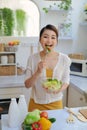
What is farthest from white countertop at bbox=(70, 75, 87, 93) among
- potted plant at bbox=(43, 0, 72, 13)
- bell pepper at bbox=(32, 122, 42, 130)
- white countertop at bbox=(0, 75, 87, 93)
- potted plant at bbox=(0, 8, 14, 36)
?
bell pepper at bbox=(32, 122, 42, 130)

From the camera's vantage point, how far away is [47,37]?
5.58ft

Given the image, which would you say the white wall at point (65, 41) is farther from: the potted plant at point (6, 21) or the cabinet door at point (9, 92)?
the cabinet door at point (9, 92)

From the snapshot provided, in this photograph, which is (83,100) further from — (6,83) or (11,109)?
(11,109)

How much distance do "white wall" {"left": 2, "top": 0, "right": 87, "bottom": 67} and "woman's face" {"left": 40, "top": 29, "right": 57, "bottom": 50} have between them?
1.27 metres

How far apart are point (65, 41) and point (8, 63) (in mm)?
869

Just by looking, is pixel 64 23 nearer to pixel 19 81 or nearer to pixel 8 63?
pixel 8 63

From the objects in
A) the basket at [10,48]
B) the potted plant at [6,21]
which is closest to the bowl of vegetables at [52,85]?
the basket at [10,48]

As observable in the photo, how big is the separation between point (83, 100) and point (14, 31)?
1.31m

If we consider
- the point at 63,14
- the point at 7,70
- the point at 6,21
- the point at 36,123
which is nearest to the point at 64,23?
the point at 63,14

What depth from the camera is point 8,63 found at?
110 inches

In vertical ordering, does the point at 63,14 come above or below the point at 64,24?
above

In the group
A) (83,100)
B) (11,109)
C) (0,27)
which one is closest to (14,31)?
(0,27)

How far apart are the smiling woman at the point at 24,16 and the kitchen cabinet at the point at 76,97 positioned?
0.96 metres

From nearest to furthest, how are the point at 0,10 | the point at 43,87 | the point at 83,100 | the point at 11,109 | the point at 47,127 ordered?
the point at 47,127
the point at 11,109
the point at 43,87
the point at 83,100
the point at 0,10
